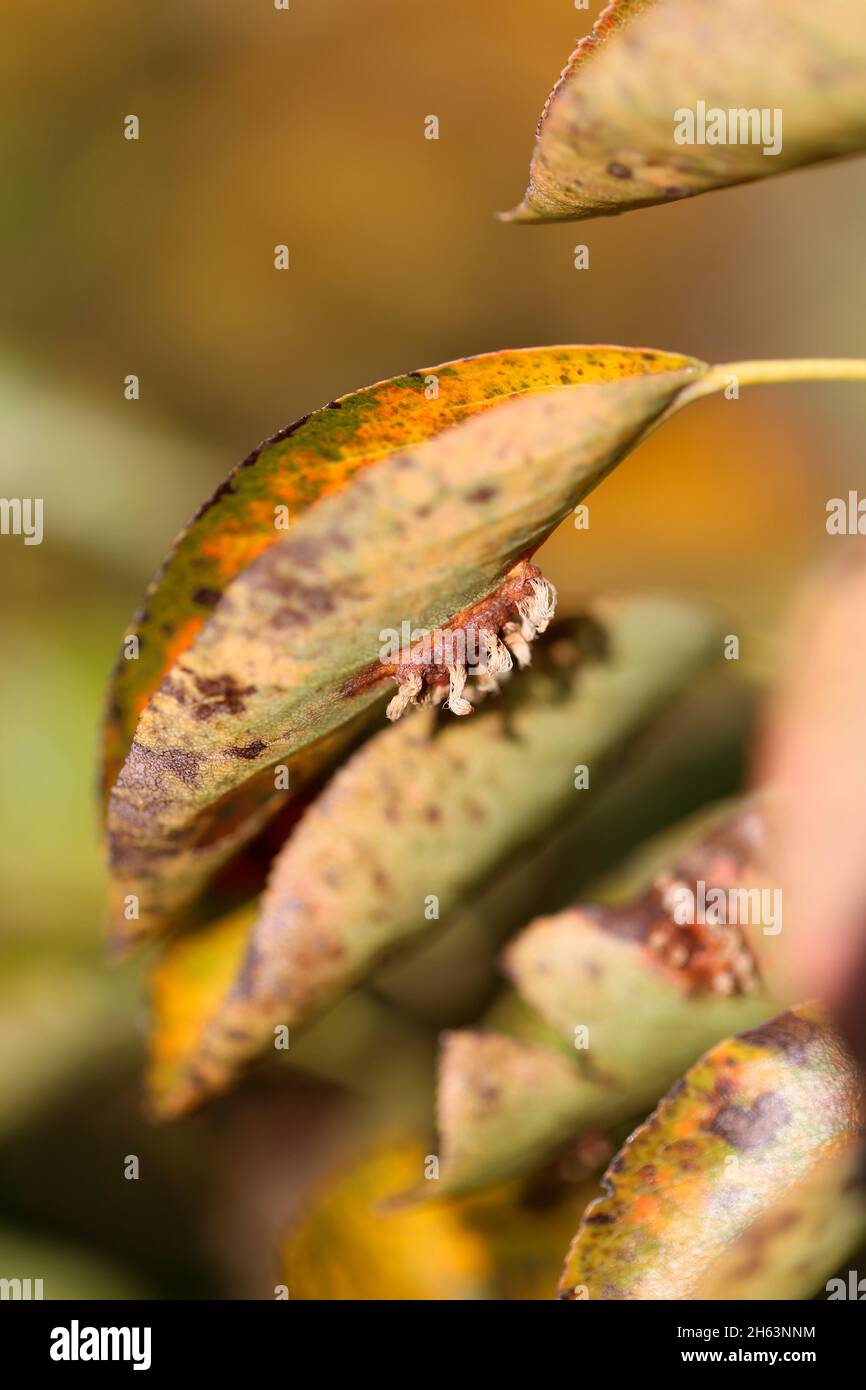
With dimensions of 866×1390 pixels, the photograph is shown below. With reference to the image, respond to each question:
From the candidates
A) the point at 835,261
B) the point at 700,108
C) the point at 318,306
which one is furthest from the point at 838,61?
the point at 835,261

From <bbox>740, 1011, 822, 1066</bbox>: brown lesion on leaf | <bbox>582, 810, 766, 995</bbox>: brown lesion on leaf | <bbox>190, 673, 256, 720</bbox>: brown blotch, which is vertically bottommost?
<bbox>740, 1011, 822, 1066</bbox>: brown lesion on leaf

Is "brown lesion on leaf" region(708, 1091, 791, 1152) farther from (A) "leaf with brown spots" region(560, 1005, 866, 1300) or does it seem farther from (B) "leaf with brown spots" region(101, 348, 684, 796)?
(B) "leaf with brown spots" region(101, 348, 684, 796)

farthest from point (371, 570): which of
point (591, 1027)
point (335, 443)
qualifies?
point (591, 1027)

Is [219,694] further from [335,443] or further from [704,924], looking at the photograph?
[704,924]

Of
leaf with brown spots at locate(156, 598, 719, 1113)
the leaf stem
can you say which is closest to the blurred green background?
leaf with brown spots at locate(156, 598, 719, 1113)

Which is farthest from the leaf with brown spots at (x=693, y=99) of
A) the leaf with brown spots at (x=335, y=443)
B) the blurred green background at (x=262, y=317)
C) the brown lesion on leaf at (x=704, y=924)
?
the blurred green background at (x=262, y=317)

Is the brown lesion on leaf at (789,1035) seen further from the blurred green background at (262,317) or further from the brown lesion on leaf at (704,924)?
the blurred green background at (262,317)
